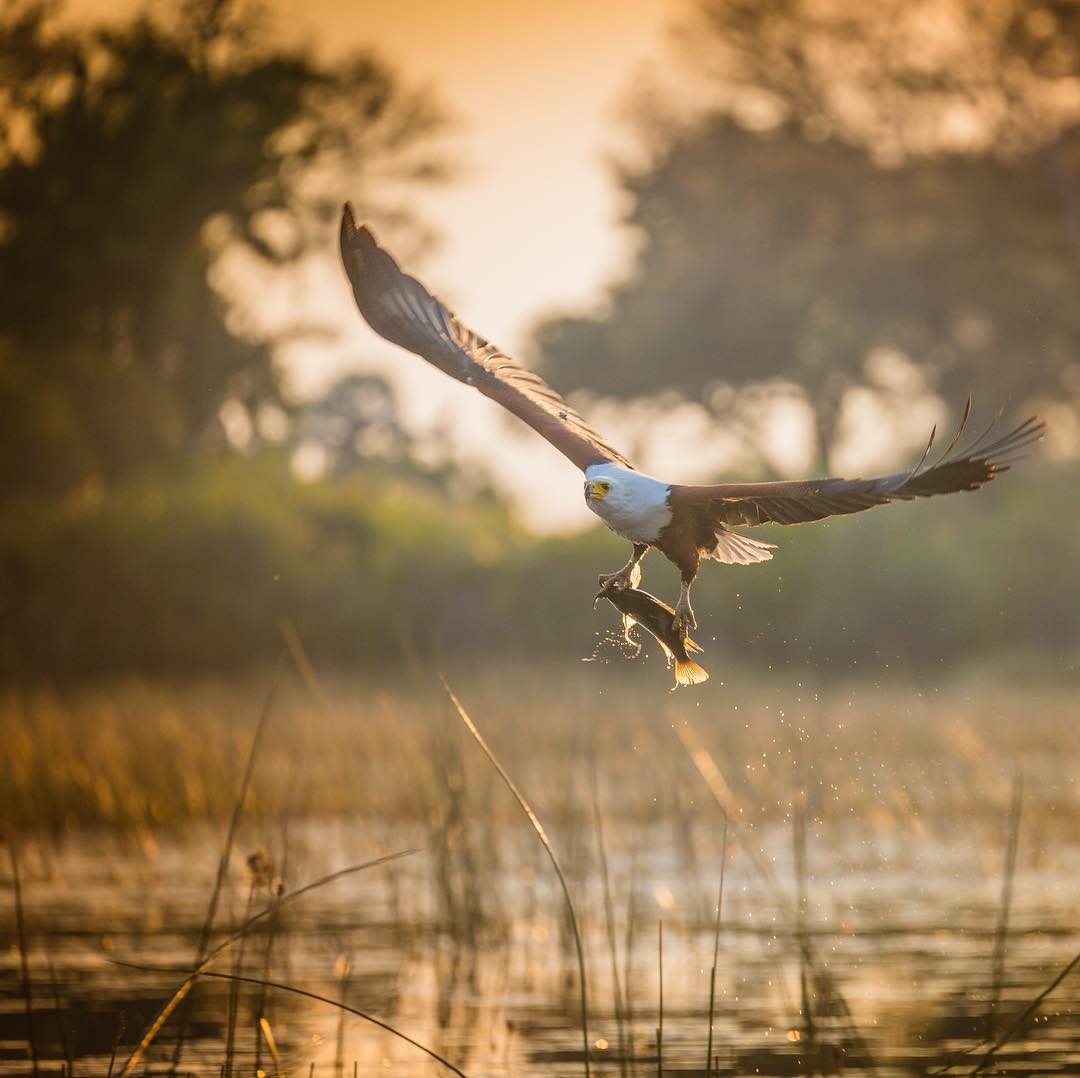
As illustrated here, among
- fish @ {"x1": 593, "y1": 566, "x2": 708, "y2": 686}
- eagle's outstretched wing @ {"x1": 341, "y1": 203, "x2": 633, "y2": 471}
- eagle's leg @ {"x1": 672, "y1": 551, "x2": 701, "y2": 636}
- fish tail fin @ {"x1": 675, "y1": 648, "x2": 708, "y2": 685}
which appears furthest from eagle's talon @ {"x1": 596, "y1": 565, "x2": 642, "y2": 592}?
eagle's outstretched wing @ {"x1": 341, "y1": 203, "x2": 633, "y2": 471}

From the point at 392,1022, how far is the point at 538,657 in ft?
58.9

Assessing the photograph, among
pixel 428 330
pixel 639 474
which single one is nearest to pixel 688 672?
pixel 639 474

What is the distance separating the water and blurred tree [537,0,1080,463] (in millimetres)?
19144

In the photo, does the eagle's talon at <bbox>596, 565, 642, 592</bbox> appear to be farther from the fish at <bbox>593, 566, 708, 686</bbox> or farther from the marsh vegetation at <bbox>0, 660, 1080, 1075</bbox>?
the marsh vegetation at <bbox>0, 660, 1080, 1075</bbox>

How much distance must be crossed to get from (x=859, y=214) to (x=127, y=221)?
11.2 metres

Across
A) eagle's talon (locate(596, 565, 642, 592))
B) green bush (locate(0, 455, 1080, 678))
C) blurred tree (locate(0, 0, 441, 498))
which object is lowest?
eagle's talon (locate(596, 565, 642, 592))

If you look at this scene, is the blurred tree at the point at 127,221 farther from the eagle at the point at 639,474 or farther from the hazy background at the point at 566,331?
the eagle at the point at 639,474

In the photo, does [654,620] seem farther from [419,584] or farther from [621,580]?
[419,584]

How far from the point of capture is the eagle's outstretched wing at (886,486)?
5141 mm

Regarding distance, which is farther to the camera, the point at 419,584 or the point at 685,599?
the point at 419,584

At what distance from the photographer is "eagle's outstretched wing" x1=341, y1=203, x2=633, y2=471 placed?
7027 millimetres

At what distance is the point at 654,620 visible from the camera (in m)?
6.33

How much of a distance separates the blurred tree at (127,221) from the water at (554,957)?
15968 millimetres

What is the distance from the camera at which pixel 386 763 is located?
13.1 m
